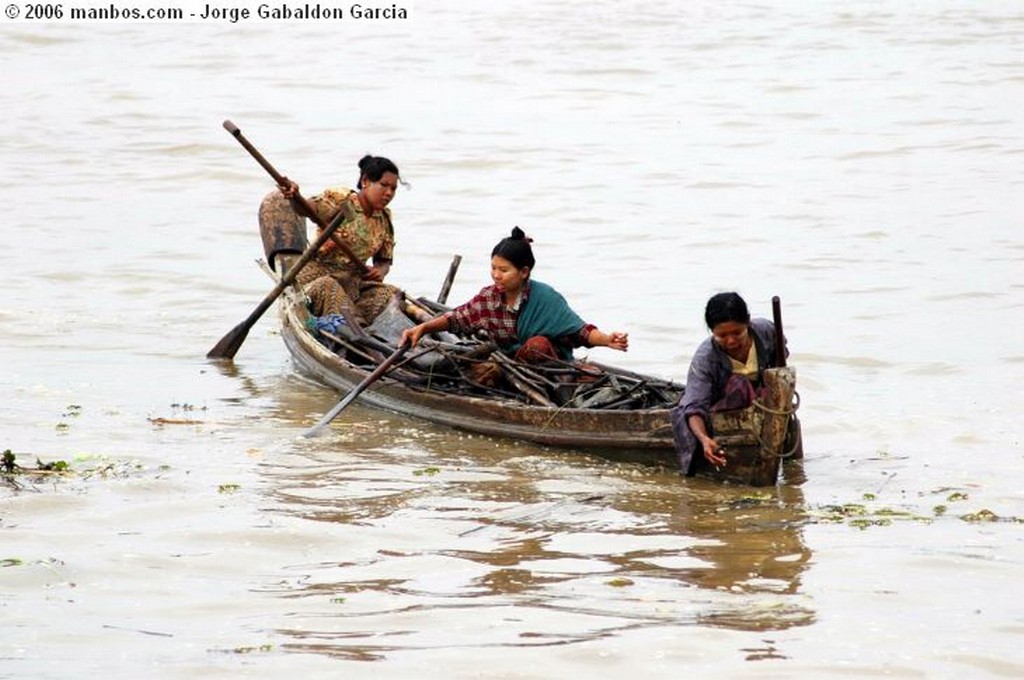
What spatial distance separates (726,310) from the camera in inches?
244

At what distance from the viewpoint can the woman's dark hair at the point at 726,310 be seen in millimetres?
6207

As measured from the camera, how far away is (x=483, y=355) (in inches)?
295

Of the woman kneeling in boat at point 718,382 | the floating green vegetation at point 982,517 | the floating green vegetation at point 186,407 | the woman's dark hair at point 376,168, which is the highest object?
the woman's dark hair at point 376,168

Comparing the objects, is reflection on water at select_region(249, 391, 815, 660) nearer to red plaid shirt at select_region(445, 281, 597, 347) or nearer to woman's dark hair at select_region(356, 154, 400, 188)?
red plaid shirt at select_region(445, 281, 597, 347)

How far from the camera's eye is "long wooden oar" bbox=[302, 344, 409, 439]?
25.2ft

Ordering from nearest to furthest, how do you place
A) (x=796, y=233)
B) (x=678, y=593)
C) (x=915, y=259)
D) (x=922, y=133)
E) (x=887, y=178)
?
(x=678, y=593)
(x=915, y=259)
(x=796, y=233)
(x=887, y=178)
(x=922, y=133)

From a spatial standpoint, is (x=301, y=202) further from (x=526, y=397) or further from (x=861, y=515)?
(x=861, y=515)

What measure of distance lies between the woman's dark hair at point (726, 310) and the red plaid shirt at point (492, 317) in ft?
4.04

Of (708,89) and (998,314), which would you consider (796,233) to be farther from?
(708,89)

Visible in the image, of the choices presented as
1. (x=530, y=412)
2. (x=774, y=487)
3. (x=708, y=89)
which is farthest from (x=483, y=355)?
(x=708, y=89)

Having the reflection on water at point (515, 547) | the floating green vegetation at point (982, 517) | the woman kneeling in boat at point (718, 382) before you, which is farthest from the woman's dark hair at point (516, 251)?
the floating green vegetation at point (982, 517)

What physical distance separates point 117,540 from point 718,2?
20.1 m

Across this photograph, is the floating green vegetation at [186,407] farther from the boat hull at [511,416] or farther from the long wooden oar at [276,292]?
the long wooden oar at [276,292]

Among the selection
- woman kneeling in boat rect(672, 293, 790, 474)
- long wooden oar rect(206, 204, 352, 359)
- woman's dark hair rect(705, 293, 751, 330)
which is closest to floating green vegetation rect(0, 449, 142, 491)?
long wooden oar rect(206, 204, 352, 359)
